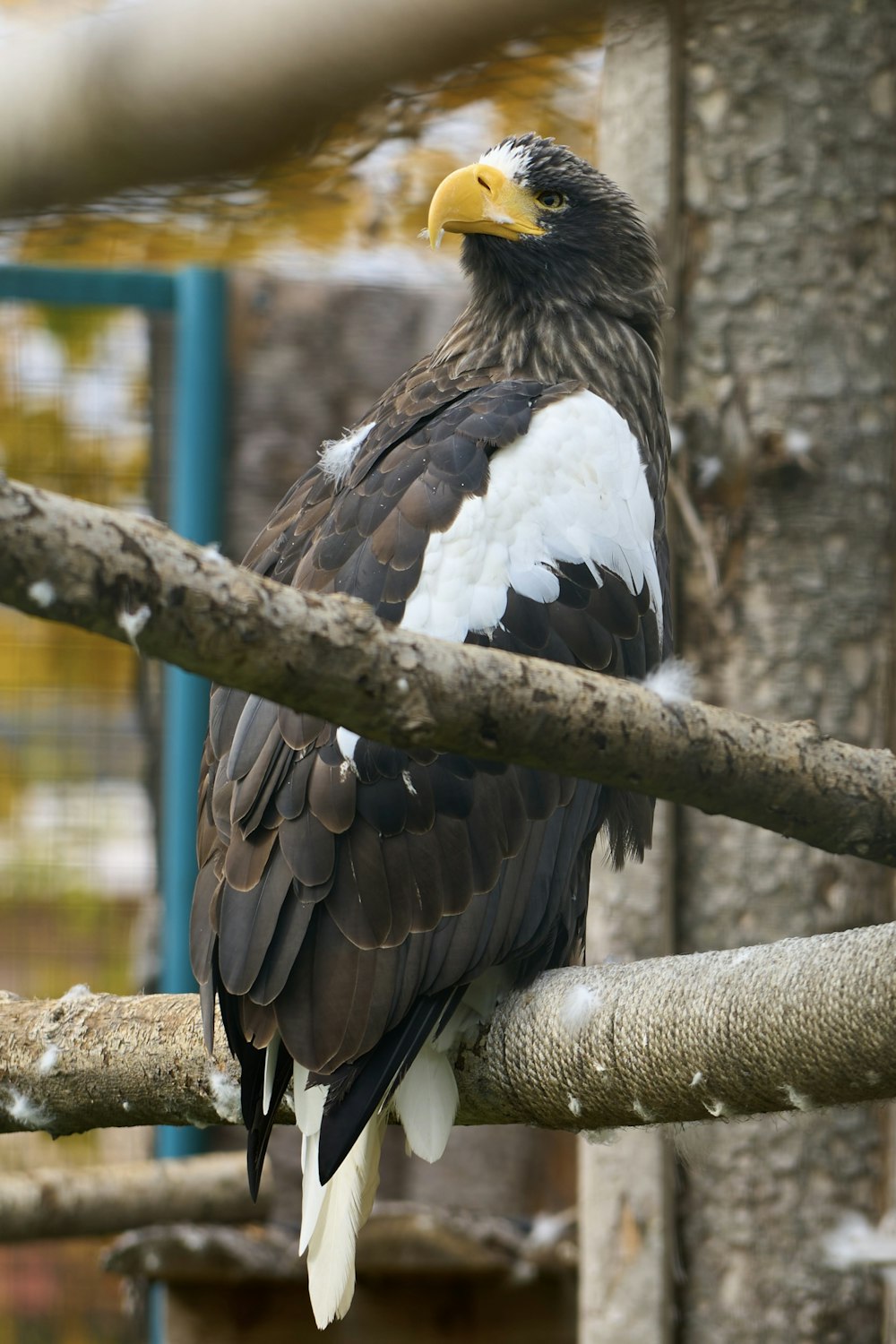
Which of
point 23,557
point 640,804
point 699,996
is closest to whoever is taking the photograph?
point 23,557

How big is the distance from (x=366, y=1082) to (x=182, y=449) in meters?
2.51

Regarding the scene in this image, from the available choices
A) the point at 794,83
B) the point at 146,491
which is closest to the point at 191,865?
the point at 146,491

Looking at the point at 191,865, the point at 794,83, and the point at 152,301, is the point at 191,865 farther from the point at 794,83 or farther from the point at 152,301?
the point at 794,83

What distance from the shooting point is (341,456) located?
2.72 m

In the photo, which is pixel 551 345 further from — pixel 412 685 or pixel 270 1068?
pixel 412 685

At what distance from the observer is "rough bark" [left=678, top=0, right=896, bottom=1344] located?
328cm

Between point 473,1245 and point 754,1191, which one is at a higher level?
point 754,1191

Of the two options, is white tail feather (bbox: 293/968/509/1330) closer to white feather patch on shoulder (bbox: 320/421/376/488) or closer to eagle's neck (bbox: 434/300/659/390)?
white feather patch on shoulder (bbox: 320/421/376/488)

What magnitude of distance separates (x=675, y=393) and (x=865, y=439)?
446 millimetres

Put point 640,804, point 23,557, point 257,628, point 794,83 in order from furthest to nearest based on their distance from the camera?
point 794,83 → point 640,804 → point 257,628 → point 23,557

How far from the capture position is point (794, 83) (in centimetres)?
331

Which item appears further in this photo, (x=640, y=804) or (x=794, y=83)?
(x=794, y=83)

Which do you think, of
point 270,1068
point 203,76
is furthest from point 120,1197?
point 203,76

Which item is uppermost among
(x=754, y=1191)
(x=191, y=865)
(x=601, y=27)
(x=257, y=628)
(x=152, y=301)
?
(x=152, y=301)
